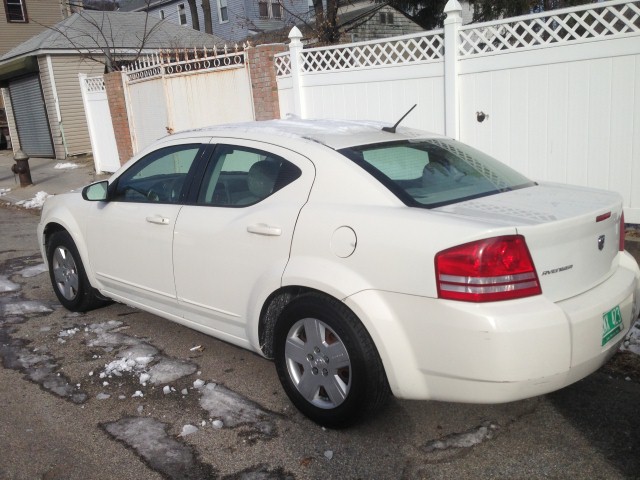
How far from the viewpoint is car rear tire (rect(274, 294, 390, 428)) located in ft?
9.75

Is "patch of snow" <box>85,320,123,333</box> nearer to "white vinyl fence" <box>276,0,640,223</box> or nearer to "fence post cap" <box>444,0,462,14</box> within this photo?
"white vinyl fence" <box>276,0,640,223</box>

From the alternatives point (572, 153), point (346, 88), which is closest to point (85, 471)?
point (572, 153)

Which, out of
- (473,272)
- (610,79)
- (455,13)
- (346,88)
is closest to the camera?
(473,272)

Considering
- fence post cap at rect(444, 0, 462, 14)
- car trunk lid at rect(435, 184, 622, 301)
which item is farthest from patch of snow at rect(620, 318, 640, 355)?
fence post cap at rect(444, 0, 462, 14)

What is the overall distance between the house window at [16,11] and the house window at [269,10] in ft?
35.3

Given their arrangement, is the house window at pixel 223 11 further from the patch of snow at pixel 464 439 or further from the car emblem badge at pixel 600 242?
the patch of snow at pixel 464 439

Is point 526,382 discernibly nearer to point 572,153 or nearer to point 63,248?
point 63,248

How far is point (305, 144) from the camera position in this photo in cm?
351

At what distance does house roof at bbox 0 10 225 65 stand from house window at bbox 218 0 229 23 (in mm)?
8594

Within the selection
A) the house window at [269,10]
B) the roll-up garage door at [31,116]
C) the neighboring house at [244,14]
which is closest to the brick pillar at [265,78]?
the roll-up garage door at [31,116]

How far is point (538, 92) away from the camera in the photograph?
673 centimetres

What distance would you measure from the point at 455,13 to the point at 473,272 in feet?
17.7

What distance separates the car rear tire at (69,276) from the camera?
5020mm

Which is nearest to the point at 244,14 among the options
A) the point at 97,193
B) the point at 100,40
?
the point at 100,40
